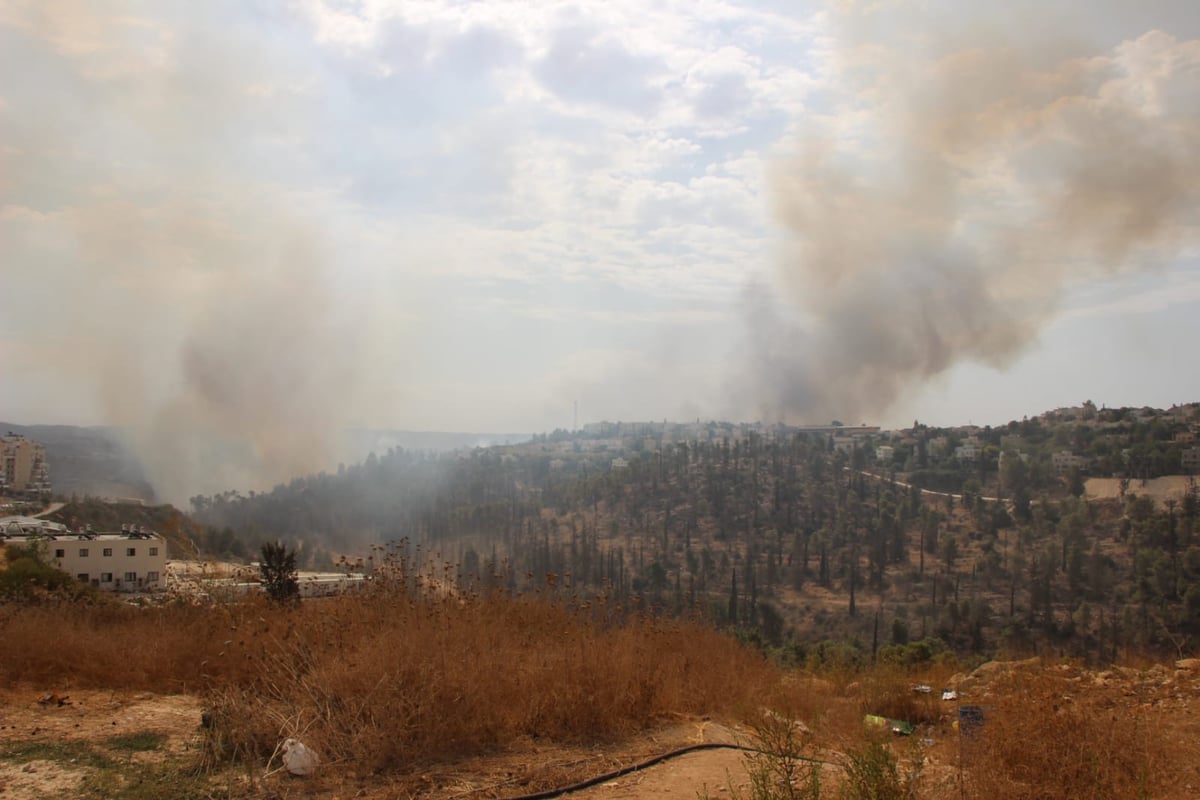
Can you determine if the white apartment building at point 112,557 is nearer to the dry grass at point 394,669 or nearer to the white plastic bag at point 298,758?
the dry grass at point 394,669

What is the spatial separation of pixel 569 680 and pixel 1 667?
6.01 meters

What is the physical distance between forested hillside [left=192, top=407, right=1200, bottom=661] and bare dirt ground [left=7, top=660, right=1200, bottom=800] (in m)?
3.39

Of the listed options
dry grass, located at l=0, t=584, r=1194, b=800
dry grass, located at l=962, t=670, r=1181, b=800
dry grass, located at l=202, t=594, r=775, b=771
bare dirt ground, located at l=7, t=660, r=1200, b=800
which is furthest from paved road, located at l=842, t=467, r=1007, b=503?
dry grass, located at l=962, t=670, r=1181, b=800

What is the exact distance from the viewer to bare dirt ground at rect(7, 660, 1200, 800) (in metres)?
5.45

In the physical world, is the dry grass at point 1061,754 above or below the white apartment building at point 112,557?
above

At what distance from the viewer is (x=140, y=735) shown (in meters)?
6.62

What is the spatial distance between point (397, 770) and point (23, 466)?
7701 centimetres

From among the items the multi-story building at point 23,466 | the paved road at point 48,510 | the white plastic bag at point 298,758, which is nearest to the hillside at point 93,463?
the multi-story building at point 23,466

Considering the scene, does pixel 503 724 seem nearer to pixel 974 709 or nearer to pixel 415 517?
pixel 974 709

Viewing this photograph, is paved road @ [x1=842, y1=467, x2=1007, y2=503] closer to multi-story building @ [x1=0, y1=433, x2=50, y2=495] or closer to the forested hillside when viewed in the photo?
the forested hillside

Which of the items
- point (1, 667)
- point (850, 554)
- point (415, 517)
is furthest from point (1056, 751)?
point (415, 517)

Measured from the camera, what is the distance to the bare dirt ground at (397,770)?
17.9ft

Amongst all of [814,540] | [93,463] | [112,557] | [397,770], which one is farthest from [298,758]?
[93,463]

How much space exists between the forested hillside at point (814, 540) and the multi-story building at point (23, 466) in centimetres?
1276
